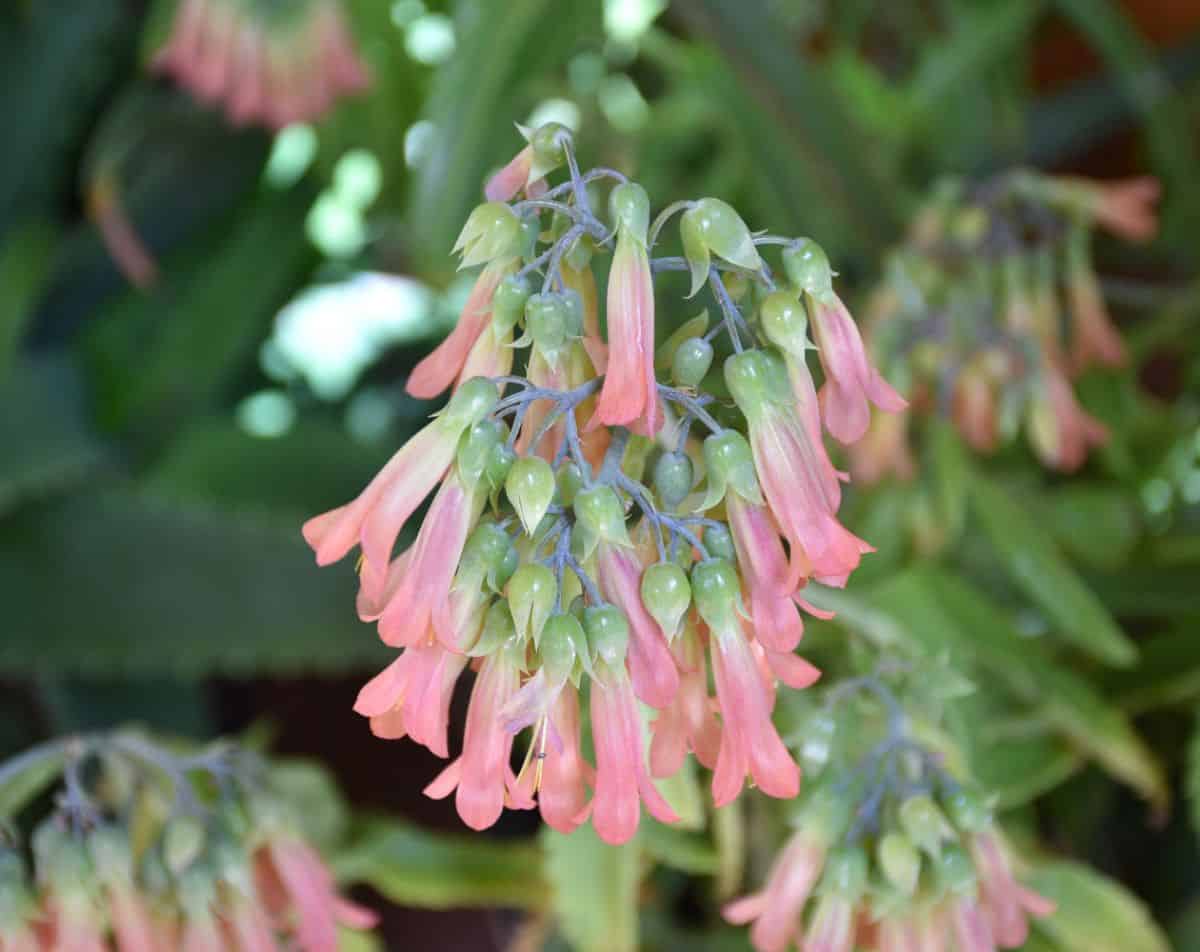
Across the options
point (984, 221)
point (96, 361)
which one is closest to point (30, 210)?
point (96, 361)

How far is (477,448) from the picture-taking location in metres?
0.24

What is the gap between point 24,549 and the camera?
28.4 inches

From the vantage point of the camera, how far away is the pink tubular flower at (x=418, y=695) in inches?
9.2

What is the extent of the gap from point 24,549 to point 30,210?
0.93 feet

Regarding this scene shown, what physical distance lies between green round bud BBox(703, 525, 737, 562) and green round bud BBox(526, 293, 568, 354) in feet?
0.17

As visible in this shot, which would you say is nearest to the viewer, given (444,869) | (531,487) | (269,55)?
(531,487)

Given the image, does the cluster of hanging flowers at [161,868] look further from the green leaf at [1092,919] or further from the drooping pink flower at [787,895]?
the green leaf at [1092,919]

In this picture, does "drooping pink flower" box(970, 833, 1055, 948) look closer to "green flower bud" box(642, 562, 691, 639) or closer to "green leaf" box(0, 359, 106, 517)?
"green flower bud" box(642, 562, 691, 639)

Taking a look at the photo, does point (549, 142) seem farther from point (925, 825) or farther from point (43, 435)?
point (43, 435)

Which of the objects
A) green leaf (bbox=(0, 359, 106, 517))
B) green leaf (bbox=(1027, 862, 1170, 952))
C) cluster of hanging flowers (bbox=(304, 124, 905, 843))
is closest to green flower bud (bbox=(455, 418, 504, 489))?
cluster of hanging flowers (bbox=(304, 124, 905, 843))

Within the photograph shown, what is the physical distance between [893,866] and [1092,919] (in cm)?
16

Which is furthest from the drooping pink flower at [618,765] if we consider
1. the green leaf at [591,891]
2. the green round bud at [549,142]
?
the green leaf at [591,891]

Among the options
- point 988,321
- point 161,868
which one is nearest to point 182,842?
point 161,868

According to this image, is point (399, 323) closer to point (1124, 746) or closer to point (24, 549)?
point (24, 549)
